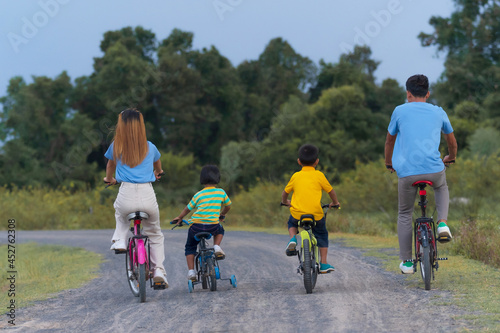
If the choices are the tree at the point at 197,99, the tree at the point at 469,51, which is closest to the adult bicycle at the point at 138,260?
the tree at the point at 469,51

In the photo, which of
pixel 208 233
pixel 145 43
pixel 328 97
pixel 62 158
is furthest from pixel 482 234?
pixel 145 43

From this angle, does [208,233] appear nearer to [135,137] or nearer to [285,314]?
[135,137]

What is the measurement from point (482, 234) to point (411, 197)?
15.5 ft

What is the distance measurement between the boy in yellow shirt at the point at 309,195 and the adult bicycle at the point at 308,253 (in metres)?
0.09

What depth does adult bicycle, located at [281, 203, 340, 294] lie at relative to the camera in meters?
8.01

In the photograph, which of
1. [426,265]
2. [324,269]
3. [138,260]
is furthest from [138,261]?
[426,265]

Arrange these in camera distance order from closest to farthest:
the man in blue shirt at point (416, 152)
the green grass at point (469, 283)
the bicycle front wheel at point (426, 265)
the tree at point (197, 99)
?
the green grass at point (469, 283) < the bicycle front wheel at point (426, 265) < the man in blue shirt at point (416, 152) < the tree at point (197, 99)

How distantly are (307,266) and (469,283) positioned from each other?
1967 mm

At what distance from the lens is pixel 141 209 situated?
7969 millimetres

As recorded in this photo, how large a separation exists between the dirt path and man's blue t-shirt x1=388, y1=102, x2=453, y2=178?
1382mm

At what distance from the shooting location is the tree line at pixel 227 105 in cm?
4888

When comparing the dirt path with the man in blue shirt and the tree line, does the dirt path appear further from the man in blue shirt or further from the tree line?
the tree line

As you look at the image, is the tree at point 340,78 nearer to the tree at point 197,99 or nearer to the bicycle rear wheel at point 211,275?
the tree at point 197,99

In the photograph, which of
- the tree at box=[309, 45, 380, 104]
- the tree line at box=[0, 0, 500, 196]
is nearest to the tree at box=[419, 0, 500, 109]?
the tree line at box=[0, 0, 500, 196]
